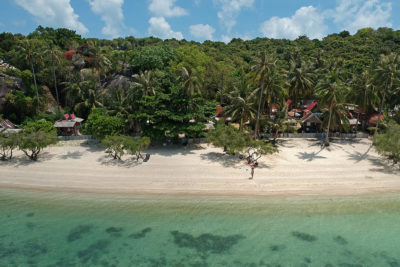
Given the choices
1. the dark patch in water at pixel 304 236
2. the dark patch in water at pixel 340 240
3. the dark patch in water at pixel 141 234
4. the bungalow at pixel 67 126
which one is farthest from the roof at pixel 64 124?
the dark patch in water at pixel 340 240

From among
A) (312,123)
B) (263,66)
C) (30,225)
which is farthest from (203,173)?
(312,123)

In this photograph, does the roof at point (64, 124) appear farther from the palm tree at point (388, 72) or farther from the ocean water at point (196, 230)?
the palm tree at point (388, 72)

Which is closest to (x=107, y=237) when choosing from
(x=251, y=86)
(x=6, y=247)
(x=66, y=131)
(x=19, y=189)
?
(x=6, y=247)

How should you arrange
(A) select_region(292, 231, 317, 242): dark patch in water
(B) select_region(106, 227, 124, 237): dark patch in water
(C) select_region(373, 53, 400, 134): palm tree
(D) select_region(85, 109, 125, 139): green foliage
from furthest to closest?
(C) select_region(373, 53, 400, 134): palm tree < (D) select_region(85, 109, 125, 139): green foliage < (B) select_region(106, 227, 124, 237): dark patch in water < (A) select_region(292, 231, 317, 242): dark patch in water

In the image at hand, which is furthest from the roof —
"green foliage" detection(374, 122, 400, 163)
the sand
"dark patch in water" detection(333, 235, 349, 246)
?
"green foliage" detection(374, 122, 400, 163)

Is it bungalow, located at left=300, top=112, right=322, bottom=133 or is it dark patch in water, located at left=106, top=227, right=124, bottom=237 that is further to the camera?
bungalow, located at left=300, top=112, right=322, bottom=133

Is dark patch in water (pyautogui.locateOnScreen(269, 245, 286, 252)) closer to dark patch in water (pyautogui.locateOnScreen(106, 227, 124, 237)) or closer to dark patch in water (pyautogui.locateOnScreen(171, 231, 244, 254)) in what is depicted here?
dark patch in water (pyautogui.locateOnScreen(171, 231, 244, 254))

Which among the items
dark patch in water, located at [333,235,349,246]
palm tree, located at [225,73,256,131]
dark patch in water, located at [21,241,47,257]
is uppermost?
palm tree, located at [225,73,256,131]

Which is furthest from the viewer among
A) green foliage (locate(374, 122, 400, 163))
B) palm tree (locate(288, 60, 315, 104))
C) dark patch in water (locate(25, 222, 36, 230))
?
palm tree (locate(288, 60, 315, 104))
